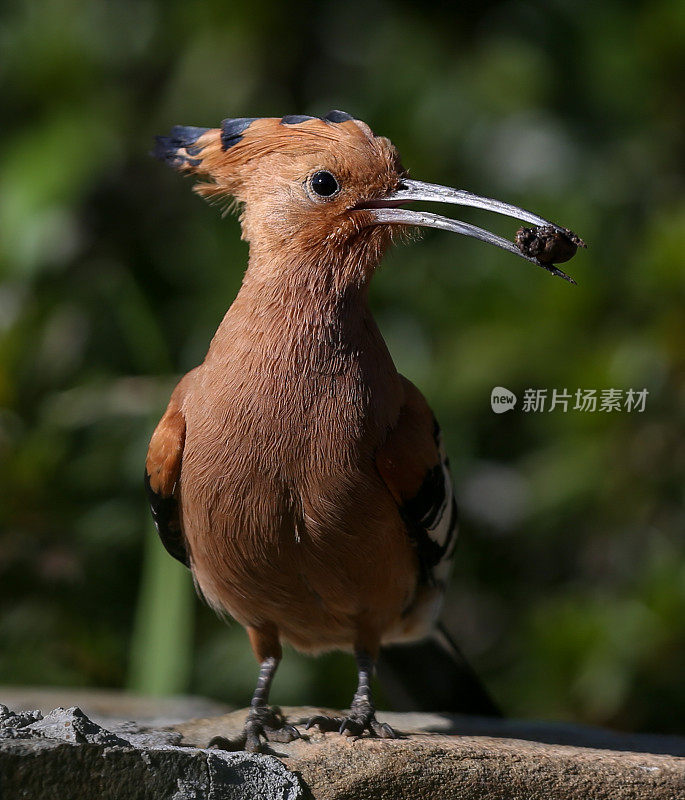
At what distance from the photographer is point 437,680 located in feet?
12.4

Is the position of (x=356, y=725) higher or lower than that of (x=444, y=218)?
lower

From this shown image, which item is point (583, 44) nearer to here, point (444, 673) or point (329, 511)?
point (444, 673)

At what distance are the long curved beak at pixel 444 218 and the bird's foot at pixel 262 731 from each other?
127 centimetres

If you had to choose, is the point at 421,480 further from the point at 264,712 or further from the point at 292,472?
the point at 264,712

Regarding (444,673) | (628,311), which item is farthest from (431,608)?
(628,311)

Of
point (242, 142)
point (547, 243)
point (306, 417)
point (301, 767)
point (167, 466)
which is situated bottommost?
point (301, 767)

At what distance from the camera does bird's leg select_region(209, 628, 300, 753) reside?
2.65m

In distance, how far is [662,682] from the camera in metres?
4.48

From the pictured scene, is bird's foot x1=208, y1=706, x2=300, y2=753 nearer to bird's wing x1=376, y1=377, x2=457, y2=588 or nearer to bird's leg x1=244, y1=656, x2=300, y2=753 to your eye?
bird's leg x1=244, y1=656, x2=300, y2=753

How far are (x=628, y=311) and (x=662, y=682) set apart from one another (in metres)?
1.57

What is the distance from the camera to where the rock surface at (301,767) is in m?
2.03

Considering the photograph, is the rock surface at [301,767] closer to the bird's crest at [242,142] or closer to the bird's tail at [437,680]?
the bird's tail at [437,680]

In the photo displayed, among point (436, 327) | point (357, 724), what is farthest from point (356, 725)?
point (436, 327)

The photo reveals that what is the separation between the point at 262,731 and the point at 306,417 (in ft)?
2.58
